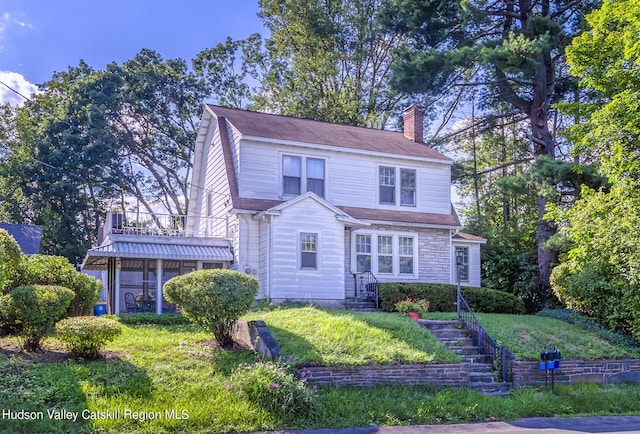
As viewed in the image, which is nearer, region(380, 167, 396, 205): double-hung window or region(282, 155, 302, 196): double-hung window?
region(282, 155, 302, 196): double-hung window

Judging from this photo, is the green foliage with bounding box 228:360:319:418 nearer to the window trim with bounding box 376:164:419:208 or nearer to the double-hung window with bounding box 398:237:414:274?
the double-hung window with bounding box 398:237:414:274

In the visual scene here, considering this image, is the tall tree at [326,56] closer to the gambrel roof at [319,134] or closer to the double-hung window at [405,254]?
the gambrel roof at [319,134]

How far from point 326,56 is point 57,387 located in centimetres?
2727

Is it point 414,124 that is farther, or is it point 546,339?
point 414,124

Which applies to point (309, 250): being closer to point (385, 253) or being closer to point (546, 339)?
point (385, 253)

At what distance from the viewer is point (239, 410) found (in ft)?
30.8

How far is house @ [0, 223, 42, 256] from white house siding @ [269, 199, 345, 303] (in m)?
12.4

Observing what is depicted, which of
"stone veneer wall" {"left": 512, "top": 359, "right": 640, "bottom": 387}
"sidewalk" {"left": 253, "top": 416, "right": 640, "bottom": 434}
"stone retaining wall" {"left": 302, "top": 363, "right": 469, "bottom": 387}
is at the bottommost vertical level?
"sidewalk" {"left": 253, "top": 416, "right": 640, "bottom": 434}

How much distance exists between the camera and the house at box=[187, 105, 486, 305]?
59.8ft

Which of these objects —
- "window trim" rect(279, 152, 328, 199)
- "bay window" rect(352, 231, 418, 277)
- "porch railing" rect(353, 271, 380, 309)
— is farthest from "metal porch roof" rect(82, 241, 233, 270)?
"bay window" rect(352, 231, 418, 277)

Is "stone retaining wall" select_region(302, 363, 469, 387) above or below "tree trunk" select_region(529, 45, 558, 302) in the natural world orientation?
below

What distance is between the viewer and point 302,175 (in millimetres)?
20078

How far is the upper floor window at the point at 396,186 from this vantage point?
70.2 feet

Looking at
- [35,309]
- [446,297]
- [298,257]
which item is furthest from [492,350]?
[35,309]
